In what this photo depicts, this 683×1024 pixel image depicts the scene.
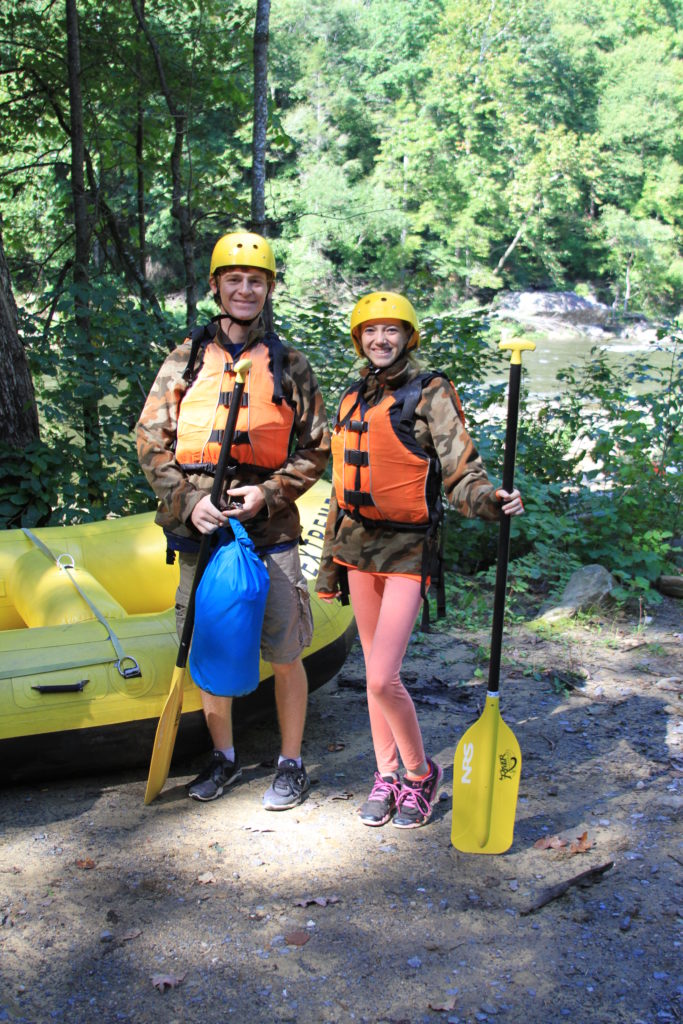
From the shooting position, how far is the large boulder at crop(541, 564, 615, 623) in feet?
16.5

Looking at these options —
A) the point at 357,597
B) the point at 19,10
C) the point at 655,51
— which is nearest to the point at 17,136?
the point at 19,10

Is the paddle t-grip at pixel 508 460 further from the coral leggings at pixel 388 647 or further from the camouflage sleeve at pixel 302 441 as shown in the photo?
the camouflage sleeve at pixel 302 441

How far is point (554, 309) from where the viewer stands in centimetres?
3089

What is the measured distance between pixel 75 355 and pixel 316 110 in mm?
30195

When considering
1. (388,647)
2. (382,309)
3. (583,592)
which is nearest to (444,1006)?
(388,647)

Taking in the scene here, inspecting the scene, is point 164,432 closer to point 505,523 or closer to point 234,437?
point 234,437

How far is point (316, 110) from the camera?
3269 cm

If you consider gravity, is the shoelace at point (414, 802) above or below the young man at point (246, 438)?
below

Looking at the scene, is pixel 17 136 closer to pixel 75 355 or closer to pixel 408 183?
pixel 75 355

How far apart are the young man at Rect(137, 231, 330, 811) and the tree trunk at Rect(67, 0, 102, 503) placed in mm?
2771

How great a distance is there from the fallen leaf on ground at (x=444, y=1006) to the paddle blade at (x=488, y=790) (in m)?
0.64

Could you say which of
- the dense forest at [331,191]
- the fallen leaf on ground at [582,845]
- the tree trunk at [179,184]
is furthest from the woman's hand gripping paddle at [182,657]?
Answer: the tree trunk at [179,184]

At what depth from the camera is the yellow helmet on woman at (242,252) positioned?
279 centimetres

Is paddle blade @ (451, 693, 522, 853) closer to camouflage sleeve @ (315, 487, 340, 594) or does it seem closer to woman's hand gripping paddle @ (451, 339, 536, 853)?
woman's hand gripping paddle @ (451, 339, 536, 853)
